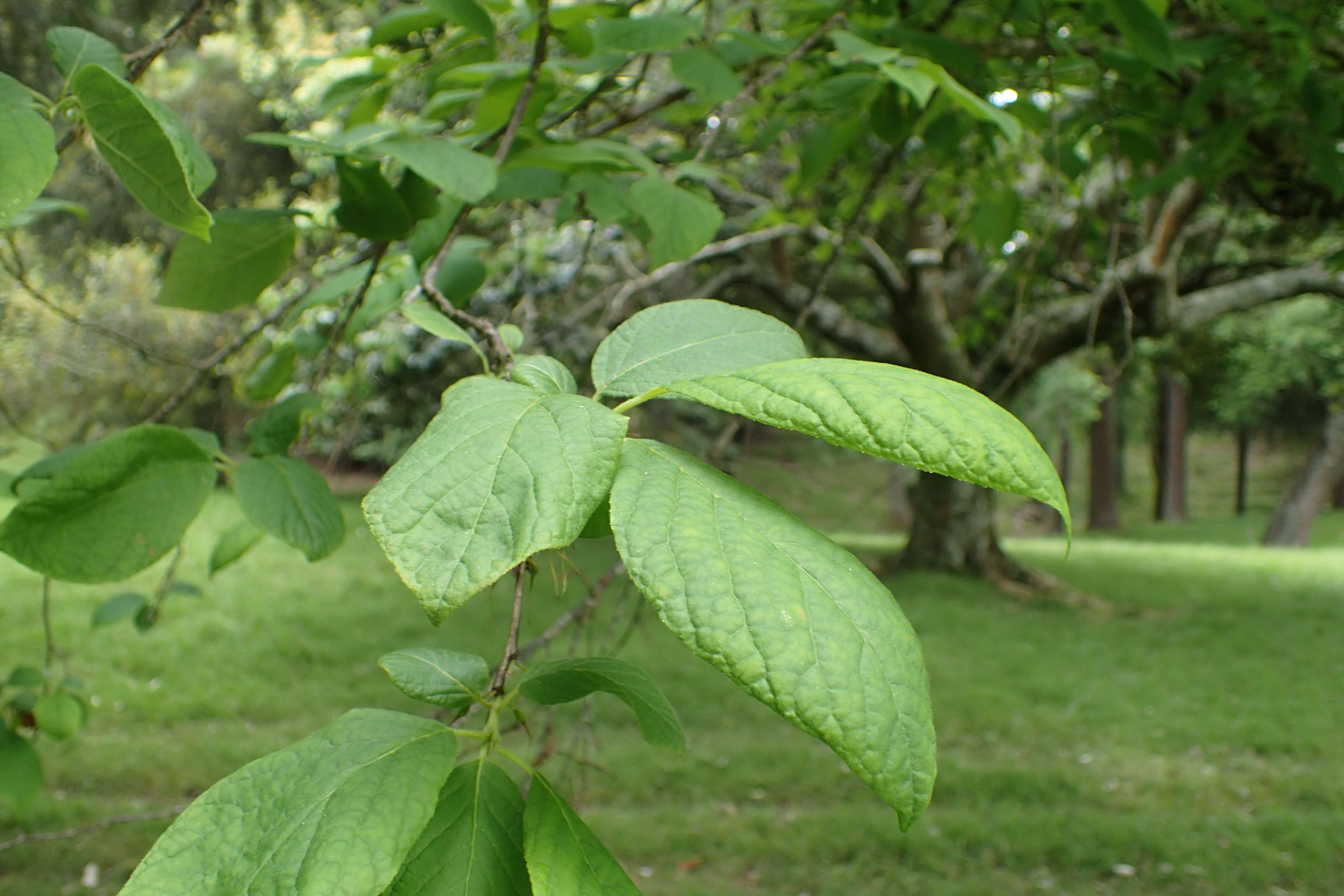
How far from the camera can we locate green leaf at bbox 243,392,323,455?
0.88 meters

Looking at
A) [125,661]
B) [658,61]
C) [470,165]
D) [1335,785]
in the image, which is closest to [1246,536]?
[1335,785]

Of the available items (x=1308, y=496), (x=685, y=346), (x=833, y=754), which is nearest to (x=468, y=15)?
(x=685, y=346)

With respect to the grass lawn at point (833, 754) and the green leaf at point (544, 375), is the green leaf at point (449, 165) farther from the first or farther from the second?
the grass lawn at point (833, 754)

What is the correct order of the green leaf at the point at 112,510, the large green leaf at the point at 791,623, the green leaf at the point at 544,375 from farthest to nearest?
1. the green leaf at the point at 112,510
2. the green leaf at the point at 544,375
3. the large green leaf at the point at 791,623

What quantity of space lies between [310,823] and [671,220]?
2.43 feet

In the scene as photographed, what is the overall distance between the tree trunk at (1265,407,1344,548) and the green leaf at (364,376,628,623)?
12635 mm

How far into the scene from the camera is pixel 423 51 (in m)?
1.35

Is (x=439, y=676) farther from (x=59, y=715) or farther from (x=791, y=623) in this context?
(x=59, y=715)

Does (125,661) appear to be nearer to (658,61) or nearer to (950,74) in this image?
(658,61)

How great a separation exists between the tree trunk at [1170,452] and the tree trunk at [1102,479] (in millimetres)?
2155

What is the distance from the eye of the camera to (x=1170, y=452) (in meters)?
15.9

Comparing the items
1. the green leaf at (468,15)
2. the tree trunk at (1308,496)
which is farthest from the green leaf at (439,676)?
the tree trunk at (1308,496)

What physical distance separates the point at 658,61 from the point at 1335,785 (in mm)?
4353

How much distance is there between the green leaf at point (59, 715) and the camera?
4.84ft
